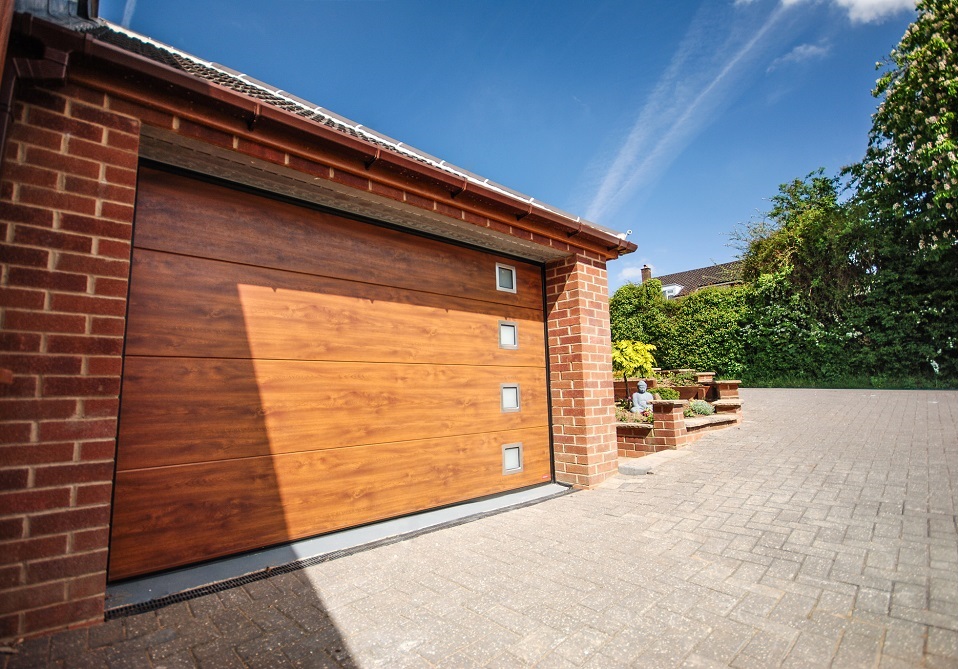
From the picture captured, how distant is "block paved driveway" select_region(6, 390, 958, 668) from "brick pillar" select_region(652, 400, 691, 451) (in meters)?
1.96

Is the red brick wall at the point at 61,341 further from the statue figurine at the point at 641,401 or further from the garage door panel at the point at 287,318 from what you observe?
the statue figurine at the point at 641,401

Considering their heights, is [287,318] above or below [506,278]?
below

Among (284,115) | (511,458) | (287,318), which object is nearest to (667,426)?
(511,458)

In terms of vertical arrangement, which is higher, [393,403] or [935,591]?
[393,403]

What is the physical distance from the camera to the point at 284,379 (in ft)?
9.07

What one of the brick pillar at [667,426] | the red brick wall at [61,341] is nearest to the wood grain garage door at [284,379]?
the red brick wall at [61,341]

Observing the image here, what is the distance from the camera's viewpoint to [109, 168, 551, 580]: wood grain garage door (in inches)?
91.9

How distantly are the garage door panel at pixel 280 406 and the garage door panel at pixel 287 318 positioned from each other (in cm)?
10

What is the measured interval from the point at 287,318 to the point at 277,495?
1.17 meters

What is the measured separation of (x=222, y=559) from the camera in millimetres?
2459

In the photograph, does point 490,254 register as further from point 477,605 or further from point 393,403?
point 477,605

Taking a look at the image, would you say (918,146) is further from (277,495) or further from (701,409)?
(277,495)

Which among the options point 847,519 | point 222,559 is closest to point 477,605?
point 222,559

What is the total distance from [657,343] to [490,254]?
40.5ft
